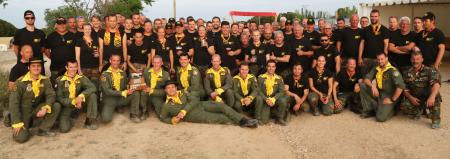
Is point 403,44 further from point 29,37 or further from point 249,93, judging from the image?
point 29,37

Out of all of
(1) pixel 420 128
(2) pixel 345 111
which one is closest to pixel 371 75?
(2) pixel 345 111

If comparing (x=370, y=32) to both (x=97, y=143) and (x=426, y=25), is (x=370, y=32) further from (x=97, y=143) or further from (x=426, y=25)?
(x=97, y=143)

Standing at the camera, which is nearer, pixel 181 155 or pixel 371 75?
pixel 181 155

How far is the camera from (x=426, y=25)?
7188 millimetres

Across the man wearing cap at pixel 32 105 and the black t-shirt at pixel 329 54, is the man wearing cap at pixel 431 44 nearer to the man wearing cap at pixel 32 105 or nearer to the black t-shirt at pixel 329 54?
the black t-shirt at pixel 329 54

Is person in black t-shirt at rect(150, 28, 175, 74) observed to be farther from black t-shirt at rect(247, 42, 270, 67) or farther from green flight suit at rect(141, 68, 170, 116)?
black t-shirt at rect(247, 42, 270, 67)

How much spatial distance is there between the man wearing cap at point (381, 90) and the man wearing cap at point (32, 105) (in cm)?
548

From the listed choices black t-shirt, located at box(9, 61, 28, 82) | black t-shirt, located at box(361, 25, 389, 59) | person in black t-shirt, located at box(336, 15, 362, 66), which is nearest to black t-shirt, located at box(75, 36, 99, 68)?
black t-shirt, located at box(9, 61, 28, 82)

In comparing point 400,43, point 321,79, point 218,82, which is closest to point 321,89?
point 321,79

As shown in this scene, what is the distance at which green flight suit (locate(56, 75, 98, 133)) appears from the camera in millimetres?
6180

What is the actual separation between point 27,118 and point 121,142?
5.19ft

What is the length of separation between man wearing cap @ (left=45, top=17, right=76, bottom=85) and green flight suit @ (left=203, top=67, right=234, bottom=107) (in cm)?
257

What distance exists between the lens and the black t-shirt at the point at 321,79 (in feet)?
23.9

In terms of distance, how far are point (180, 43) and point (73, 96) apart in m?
2.36
